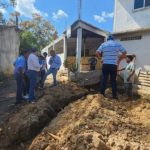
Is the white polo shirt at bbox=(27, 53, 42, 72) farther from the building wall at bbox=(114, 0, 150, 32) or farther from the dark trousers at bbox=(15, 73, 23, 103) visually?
the building wall at bbox=(114, 0, 150, 32)

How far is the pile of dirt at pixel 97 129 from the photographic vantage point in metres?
6.96

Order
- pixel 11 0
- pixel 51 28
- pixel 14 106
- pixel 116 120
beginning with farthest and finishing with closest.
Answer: pixel 51 28 < pixel 11 0 < pixel 14 106 < pixel 116 120

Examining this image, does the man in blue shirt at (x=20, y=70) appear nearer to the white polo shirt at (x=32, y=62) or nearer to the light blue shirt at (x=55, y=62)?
the white polo shirt at (x=32, y=62)

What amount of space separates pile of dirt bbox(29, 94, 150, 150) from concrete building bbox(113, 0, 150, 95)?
400 cm

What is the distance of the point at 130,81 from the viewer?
12562mm

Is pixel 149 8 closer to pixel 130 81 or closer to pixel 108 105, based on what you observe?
pixel 130 81

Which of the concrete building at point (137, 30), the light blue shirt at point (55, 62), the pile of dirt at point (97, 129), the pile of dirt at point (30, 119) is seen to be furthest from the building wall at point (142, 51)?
the pile of dirt at point (97, 129)

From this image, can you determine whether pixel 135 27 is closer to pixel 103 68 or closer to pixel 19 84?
pixel 103 68

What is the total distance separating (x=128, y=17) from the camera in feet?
54.3

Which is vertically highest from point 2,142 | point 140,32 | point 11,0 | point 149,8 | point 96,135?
point 11,0

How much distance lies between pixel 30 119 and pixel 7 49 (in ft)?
47.3

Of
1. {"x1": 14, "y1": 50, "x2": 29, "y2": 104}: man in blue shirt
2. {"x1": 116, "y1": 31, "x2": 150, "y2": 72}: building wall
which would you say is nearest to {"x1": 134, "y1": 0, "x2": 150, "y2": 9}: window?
{"x1": 116, "y1": 31, "x2": 150, "y2": 72}: building wall

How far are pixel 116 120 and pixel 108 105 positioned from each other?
1.33 m

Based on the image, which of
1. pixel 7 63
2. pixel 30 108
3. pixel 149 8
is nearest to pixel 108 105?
pixel 30 108
